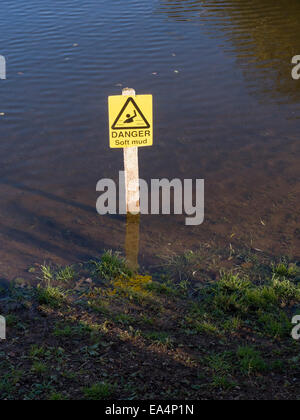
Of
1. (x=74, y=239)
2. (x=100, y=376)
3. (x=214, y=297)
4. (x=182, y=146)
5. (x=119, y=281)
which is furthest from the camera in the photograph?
(x=182, y=146)

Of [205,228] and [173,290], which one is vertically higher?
[205,228]

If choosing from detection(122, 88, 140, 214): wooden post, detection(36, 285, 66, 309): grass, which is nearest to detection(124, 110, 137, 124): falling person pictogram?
detection(122, 88, 140, 214): wooden post

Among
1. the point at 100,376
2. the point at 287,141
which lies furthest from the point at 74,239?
the point at 287,141

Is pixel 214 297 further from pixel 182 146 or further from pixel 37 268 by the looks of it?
pixel 182 146

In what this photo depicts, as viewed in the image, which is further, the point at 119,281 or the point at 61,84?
the point at 61,84

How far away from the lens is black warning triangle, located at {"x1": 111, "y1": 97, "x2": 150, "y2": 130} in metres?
5.32

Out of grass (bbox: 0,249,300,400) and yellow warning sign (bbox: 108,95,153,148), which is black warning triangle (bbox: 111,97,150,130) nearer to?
yellow warning sign (bbox: 108,95,153,148)

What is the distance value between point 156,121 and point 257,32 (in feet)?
19.1

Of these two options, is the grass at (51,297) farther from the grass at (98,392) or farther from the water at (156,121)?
the grass at (98,392)

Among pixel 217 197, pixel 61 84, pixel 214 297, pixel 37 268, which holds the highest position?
pixel 61 84

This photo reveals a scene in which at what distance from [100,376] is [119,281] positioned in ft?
4.89

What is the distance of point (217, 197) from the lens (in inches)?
276

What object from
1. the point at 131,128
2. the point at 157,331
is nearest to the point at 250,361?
the point at 157,331

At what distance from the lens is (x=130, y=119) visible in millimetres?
5430
